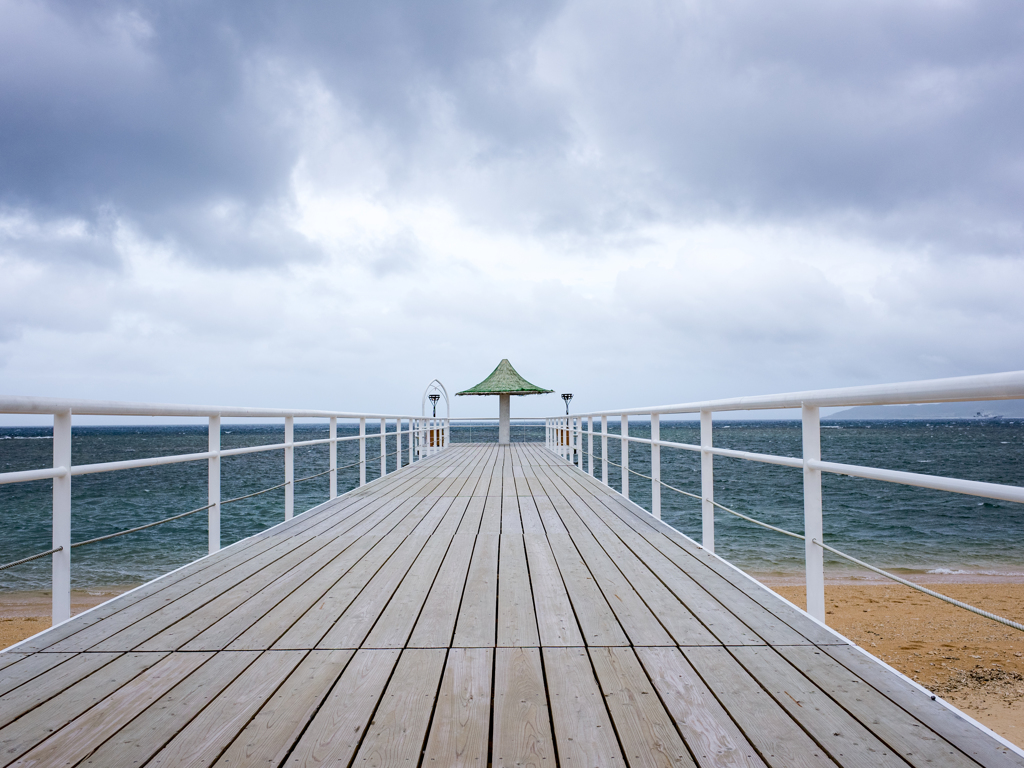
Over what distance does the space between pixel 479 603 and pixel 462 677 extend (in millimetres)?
609

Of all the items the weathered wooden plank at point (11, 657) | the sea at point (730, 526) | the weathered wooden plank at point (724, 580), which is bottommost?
the sea at point (730, 526)

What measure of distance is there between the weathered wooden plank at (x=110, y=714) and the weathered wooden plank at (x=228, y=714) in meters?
0.16

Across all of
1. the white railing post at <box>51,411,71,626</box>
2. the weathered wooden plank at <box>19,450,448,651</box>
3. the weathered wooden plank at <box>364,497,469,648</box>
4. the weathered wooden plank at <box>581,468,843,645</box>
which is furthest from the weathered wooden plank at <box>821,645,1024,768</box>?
the white railing post at <box>51,411,71,626</box>

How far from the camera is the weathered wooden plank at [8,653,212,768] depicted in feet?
3.46

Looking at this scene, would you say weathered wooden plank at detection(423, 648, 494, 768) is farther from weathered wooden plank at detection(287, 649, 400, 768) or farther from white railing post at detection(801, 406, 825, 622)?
white railing post at detection(801, 406, 825, 622)

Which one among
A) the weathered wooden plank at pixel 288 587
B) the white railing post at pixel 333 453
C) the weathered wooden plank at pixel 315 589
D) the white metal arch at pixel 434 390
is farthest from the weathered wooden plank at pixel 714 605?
the white metal arch at pixel 434 390

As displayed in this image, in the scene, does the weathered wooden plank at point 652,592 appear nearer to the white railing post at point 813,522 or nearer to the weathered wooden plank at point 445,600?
the white railing post at point 813,522

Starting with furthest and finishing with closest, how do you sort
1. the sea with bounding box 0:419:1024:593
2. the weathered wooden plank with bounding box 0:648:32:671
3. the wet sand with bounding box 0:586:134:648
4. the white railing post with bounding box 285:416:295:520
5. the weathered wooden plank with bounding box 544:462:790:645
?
the sea with bounding box 0:419:1024:593
the wet sand with bounding box 0:586:134:648
the white railing post with bounding box 285:416:295:520
the weathered wooden plank with bounding box 544:462:790:645
the weathered wooden plank with bounding box 0:648:32:671

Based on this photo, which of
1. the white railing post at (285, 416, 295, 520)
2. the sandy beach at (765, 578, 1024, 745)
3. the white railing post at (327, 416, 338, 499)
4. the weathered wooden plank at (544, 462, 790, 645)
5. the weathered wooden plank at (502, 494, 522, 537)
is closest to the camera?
the weathered wooden plank at (544, 462, 790, 645)

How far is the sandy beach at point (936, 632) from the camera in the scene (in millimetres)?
3902

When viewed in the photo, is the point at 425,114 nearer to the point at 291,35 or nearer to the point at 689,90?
the point at 291,35

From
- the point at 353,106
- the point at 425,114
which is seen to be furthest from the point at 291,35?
the point at 425,114

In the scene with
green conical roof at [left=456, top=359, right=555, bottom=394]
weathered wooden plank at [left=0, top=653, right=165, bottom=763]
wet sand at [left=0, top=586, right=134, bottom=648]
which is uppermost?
green conical roof at [left=456, top=359, right=555, bottom=394]

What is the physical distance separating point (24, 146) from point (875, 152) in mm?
23225
